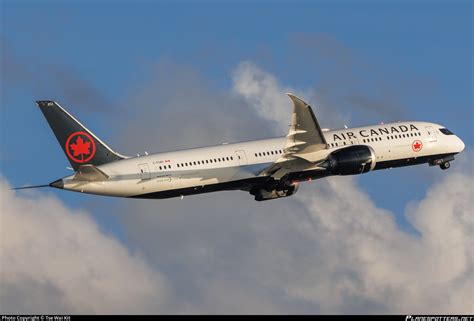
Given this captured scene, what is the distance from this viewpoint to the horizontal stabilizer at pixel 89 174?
71.9m

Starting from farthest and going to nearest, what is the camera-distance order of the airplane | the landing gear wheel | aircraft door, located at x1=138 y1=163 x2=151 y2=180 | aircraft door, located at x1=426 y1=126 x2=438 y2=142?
the landing gear wheel → aircraft door, located at x1=426 y1=126 x2=438 y2=142 → aircraft door, located at x1=138 y1=163 x2=151 y2=180 → the airplane

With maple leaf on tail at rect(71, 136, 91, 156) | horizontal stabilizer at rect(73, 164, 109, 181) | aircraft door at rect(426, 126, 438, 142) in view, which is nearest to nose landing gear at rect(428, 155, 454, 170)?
aircraft door at rect(426, 126, 438, 142)

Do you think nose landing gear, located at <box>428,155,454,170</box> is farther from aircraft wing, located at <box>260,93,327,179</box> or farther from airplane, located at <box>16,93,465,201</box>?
aircraft wing, located at <box>260,93,327,179</box>

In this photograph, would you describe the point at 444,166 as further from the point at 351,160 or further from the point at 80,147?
the point at 80,147

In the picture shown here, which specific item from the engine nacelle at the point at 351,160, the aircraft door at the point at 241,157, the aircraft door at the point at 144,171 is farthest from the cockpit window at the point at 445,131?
the aircraft door at the point at 144,171

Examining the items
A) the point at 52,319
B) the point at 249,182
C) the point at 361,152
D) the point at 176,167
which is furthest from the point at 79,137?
the point at 52,319

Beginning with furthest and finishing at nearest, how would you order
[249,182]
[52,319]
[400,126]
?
[400,126]
[249,182]
[52,319]

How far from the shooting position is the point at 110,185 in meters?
73.2

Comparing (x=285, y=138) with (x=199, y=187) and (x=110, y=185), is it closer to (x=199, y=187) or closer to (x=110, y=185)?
(x=199, y=187)

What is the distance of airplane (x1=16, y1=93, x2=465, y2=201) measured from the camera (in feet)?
242

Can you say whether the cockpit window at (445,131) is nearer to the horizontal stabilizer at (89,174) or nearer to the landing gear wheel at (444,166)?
the landing gear wheel at (444,166)

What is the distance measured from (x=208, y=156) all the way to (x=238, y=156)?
2.46 meters

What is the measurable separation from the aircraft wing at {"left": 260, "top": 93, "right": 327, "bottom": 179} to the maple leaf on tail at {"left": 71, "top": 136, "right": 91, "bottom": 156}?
1330 centimetres

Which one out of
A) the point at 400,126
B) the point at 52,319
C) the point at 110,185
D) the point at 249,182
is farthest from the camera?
the point at 400,126
